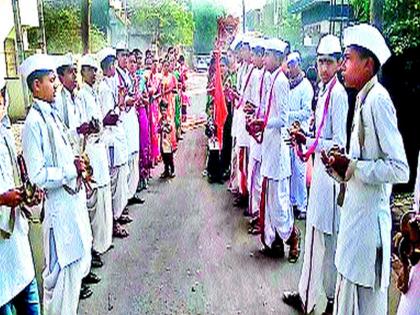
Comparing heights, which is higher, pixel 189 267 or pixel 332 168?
pixel 332 168

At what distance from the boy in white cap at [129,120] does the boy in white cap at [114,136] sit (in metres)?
0.17

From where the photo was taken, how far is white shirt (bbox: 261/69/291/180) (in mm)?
4273

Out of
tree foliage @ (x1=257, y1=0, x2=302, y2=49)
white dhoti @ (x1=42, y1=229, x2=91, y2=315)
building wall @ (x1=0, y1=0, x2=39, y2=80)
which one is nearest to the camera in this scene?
white dhoti @ (x1=42, y1=229, x2=91, y2=315)

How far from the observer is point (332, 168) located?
2539 millimetres

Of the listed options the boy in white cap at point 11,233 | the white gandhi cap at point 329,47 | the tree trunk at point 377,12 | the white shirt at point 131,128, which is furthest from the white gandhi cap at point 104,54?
the tree trunk at point 377,12

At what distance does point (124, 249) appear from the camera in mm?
4844

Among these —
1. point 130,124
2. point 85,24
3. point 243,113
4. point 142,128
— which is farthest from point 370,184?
point 85,24

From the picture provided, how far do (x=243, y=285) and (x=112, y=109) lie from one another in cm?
220

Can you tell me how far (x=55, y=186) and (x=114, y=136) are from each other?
224 centimetres

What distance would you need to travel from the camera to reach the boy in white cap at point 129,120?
5625mm

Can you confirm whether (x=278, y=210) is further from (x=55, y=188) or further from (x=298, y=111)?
(x=55, y=188)

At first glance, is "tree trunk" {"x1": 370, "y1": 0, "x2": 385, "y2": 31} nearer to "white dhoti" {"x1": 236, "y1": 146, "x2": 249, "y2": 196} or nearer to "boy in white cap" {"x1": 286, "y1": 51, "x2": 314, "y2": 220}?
"boy in white cap" {"x1": 286, "y1": 51, "x2": 314, "y2": 220}

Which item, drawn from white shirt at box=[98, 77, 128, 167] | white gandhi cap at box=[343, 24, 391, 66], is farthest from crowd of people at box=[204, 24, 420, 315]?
white shirt at box=[98, 77, 128, 167]

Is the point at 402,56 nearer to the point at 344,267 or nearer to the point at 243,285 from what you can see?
the point at 243,285
